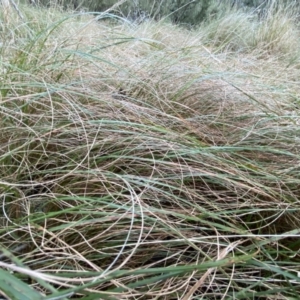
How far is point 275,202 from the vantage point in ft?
1.83

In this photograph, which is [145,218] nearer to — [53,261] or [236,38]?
[53,261]

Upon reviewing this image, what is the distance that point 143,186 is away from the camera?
21.9 inches

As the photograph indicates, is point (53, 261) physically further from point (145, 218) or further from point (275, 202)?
point (275, 202)

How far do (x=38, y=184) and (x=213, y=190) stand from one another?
0.27 meters

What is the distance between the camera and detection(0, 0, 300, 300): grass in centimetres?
43

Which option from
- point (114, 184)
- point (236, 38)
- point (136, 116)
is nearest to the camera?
point (114, 184)

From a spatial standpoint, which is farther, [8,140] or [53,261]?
[8,140]

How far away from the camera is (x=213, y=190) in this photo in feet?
1.89

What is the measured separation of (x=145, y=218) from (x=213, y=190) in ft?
0.49

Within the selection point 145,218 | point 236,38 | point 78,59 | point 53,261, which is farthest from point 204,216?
point 236,38

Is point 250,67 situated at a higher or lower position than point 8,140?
higher

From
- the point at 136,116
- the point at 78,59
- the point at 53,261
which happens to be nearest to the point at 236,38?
the point at 78,59

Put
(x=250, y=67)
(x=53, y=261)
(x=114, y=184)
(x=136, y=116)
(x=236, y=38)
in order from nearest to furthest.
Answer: (x=53, y=261) → (x=114, y=184) → (x=136, y=116) → (x=250, y=67) → (x=236, y=38)

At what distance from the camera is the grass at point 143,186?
1.41 feet
